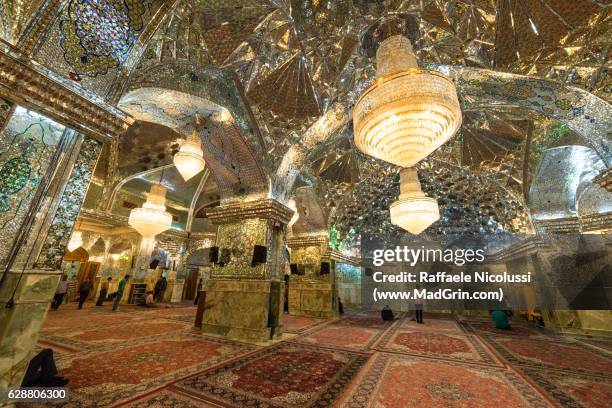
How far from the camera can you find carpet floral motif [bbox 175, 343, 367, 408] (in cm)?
221

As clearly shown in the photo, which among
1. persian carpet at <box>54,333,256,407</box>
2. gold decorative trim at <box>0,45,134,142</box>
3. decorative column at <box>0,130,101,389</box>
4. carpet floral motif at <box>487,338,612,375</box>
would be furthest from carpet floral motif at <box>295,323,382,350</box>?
gold decorative trim at <box>0,45,134,142</box>

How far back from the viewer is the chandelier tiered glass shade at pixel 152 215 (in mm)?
5652

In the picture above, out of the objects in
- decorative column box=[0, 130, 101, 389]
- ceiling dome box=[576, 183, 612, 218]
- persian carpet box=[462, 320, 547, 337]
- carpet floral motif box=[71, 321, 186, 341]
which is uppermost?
ceiling dome box=[576, 183, 612, 218]

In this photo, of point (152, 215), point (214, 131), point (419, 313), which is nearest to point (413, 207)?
point (214, 131)

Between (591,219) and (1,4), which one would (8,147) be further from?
(591,219)

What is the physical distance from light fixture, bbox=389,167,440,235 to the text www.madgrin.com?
754 cm

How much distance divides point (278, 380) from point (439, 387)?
1639 mm

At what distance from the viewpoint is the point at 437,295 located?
43.5ft

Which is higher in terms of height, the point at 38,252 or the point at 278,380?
the point at 38,252

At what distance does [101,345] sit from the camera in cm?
359

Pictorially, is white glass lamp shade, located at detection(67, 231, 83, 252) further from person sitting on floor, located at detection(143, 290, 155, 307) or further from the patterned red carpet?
the patterned red carpet

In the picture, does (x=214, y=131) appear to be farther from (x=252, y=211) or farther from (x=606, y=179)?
(x=606, y=179)

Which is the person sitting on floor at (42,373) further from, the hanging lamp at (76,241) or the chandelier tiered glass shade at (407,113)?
the hanging lamp at (76,241)

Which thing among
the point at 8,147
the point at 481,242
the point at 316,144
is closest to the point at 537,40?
the point at 316,144
